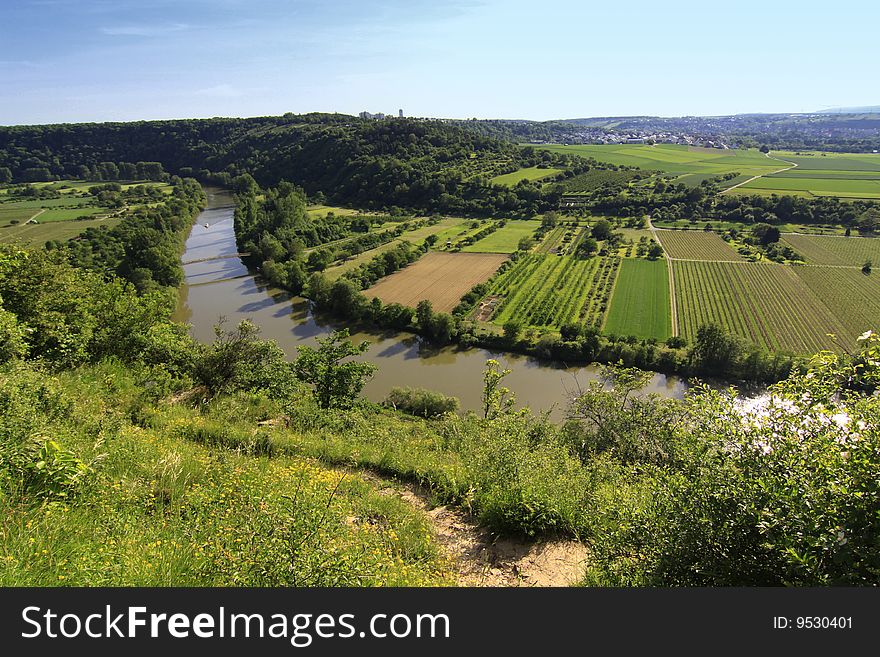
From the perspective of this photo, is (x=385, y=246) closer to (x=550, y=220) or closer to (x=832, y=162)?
(x=550, y=220)

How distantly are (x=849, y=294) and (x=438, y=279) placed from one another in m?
49.7

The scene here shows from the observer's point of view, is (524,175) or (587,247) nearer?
(587,247)

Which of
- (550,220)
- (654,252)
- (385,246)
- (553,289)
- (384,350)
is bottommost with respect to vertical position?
(384,350)

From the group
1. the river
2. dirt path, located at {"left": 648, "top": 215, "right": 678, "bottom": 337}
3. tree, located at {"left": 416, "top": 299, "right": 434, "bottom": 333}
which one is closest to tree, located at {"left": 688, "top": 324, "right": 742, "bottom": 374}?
the river

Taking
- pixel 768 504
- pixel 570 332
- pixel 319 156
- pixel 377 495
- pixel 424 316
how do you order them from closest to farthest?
pixel 768 504 → pixel 377 495 → pixel 570 332 → pixel 424 316 → pixel 319 156

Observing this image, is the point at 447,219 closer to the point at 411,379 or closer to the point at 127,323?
the point at 411,379

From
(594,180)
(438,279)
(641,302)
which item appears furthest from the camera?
(594,180)

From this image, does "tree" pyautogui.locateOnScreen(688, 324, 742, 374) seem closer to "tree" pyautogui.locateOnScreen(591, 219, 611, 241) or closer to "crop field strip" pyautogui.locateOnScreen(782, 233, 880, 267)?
"crop field strip" pyautogui.locateOnScreen(782, 233, 880, 267)

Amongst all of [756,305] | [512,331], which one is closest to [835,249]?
[756,305]

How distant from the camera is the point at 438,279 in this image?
202ft

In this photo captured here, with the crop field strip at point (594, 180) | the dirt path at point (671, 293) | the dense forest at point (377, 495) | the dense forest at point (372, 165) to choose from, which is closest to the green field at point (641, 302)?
the dirt path at point (671, 293)

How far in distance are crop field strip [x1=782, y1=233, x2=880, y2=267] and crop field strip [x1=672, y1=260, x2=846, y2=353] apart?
9.56 metres

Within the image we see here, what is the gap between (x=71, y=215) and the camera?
9075 centimetres

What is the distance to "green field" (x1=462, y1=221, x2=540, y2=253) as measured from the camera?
74875mm
